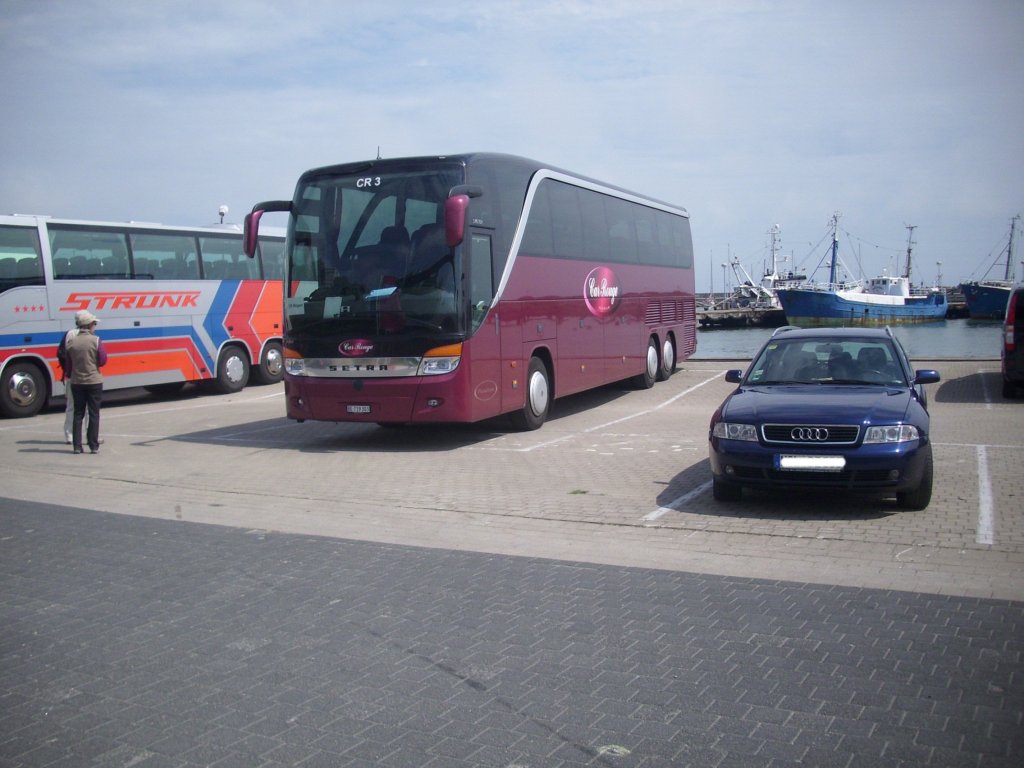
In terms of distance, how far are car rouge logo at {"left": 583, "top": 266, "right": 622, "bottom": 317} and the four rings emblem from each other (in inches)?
331

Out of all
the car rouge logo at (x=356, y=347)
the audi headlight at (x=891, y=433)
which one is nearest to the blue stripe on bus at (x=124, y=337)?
the car rouge logo at (x=356, y=347)

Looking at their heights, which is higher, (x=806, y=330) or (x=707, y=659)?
(x=806, y=330)

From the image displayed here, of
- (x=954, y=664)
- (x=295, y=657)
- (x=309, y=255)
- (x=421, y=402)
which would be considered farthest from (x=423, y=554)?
(x=309, y=255)

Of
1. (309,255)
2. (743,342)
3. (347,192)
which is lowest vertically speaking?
(743,342)

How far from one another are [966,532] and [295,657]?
211 inches

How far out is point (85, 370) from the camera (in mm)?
13062

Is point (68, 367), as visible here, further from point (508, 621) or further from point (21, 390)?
point (508, 621)

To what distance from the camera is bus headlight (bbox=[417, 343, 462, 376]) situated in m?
12.4

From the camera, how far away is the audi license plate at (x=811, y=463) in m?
8.11

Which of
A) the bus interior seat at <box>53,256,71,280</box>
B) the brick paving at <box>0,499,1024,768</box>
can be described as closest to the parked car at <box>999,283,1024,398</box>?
the brick paving at <box>0,499,1024,768</box>

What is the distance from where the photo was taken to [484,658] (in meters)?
4.92

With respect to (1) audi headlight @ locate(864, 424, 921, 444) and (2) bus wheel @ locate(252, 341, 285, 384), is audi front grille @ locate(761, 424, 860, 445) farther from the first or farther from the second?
(2) bus wheel @ locate(252, 341, 285, 384)

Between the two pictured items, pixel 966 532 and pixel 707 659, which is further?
pixel 966 532

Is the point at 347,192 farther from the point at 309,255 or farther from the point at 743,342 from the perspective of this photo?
the point at 743,342
